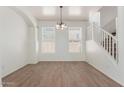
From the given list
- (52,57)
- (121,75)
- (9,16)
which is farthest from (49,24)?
(121,75)

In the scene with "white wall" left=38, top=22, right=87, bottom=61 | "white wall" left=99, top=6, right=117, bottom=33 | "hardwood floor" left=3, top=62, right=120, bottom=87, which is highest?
"white wall" left=99, top=6, right=117, bottom=33

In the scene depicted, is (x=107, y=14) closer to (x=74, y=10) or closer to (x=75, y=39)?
(x=74, y=10)

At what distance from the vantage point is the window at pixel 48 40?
12852 millimetres

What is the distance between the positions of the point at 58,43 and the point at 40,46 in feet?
4.39

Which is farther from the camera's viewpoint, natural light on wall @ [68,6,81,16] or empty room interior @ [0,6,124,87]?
natural light on wall @ [68,6,81,16]

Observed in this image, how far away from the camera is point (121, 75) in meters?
4.99

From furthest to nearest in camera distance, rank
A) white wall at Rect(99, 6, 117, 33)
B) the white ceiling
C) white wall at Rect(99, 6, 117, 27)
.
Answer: white wall at Rect(99, 6, 117, 33) → white wall at Rect(99, 6, 117, 27) → the white ceiling

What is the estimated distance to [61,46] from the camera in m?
12.8

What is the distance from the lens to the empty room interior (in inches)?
219

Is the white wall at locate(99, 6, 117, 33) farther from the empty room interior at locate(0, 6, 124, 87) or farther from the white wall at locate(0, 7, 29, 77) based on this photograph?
the white wall at locate(0, 7, 29, 77)

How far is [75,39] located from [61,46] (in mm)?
1176

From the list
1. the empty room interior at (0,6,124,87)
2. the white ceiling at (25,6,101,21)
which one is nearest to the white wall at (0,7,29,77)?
the empty room interior at (0,6,124,87)

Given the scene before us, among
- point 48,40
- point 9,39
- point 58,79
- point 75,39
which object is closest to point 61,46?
point 48,40
